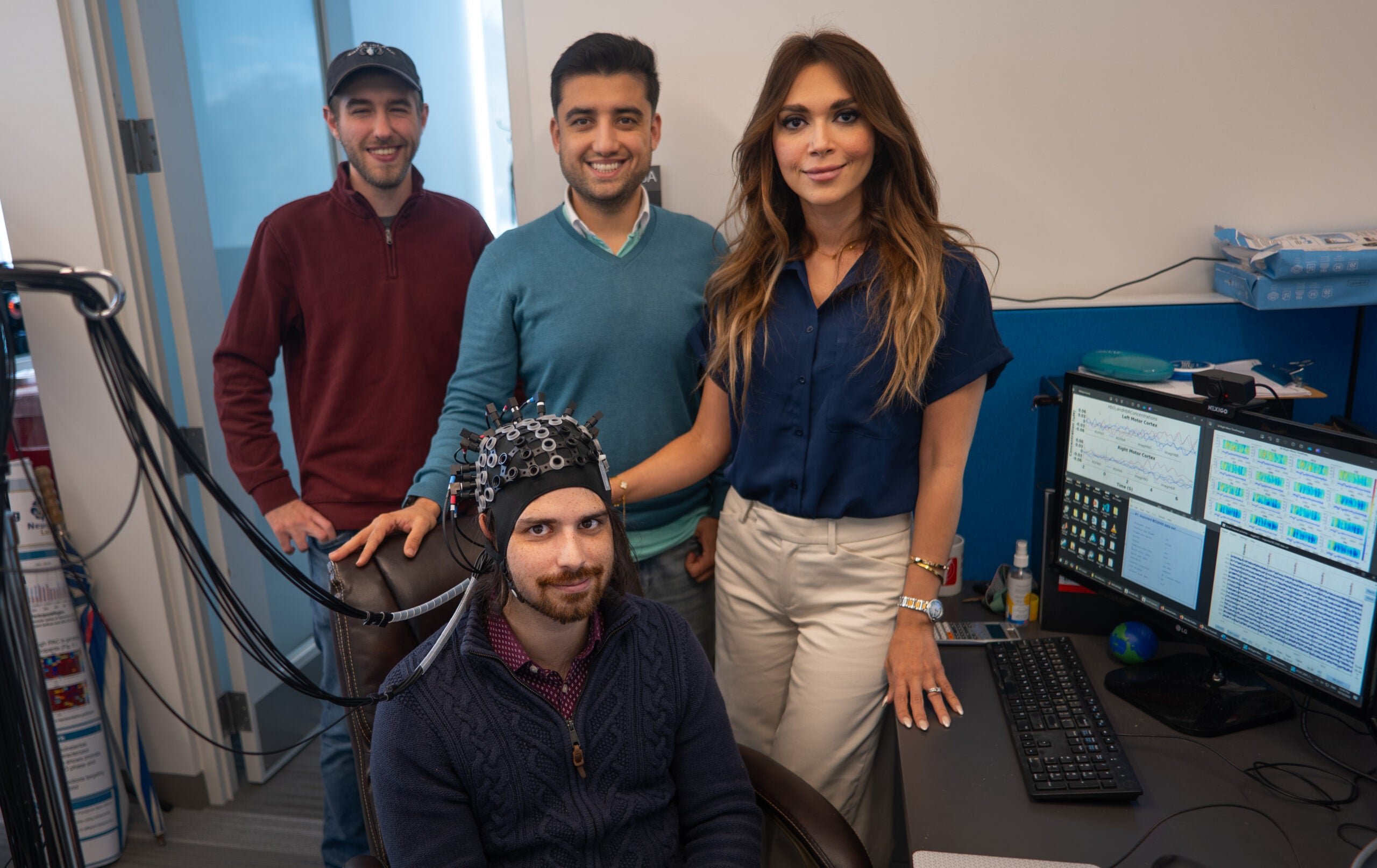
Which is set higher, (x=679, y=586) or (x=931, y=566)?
(x=931, y=566)

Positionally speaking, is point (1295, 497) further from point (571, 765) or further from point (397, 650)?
point (397, 650)

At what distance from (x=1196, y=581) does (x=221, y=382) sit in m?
1.89

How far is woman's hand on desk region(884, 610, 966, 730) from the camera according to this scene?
55.6 inches

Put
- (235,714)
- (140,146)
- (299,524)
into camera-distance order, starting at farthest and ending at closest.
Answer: (235,714), (140,146), (299,524)

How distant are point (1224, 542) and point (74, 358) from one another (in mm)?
2363

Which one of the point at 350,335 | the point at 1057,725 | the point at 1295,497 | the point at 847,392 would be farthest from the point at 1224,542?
the point at 350,335

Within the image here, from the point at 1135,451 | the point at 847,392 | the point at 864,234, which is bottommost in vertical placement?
the point at 1135,451

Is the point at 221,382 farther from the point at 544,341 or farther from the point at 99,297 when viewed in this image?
the point at 99,297

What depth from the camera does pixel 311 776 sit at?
2525mm

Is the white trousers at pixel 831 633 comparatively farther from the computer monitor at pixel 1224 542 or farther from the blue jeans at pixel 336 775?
the blue jeans at pixel 336 775

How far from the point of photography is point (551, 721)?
1239 mm

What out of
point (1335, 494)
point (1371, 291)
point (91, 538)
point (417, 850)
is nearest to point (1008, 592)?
point (1335, 494)

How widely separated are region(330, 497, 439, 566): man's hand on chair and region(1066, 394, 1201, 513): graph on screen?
1.10m

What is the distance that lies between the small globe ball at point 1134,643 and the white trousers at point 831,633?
0.40m
